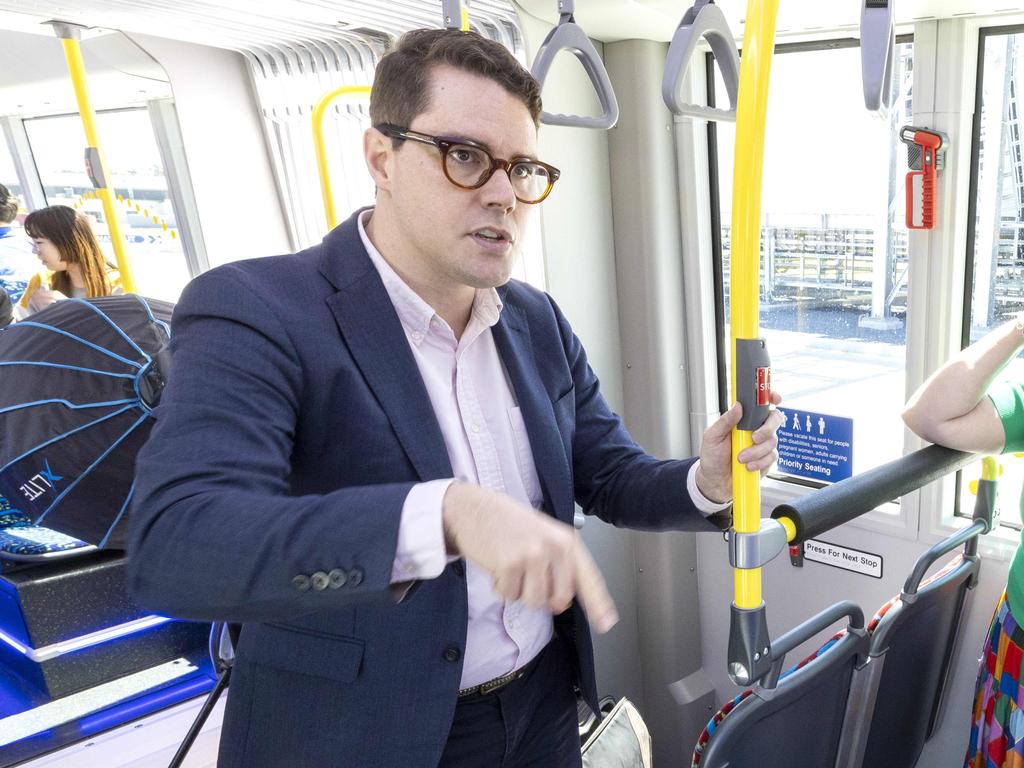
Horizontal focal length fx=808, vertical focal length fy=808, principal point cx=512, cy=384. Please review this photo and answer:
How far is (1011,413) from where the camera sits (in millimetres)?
2133

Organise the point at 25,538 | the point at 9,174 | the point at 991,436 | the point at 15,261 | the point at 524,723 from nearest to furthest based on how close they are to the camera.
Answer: the point at 524,723 → the point at 991,436 → the point at 25,538 → the point at 15,261 → the point at 9,174

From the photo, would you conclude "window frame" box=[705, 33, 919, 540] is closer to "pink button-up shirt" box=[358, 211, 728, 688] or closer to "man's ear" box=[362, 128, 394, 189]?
"pink button-up shirt" box=[358, 211, 728, 688]

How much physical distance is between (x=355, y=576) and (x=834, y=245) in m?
2.57

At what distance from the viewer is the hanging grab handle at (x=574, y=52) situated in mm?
1682

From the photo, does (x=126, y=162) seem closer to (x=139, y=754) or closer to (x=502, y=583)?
(x=139, y=754)

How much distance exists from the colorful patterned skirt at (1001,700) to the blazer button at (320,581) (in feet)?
5.94

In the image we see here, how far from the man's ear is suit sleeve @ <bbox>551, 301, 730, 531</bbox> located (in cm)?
50

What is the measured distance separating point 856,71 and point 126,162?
3110mm

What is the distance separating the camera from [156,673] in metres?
2.70

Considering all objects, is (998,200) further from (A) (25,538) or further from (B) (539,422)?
(A) (25,538)

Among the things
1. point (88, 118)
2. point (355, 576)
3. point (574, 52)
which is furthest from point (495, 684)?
point (88, 118)

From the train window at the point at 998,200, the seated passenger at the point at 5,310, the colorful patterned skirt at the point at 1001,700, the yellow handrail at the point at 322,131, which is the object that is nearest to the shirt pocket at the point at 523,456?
the colorful patterned skirt at the point at 1001,700

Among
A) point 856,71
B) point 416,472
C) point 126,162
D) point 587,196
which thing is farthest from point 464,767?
point 126,162

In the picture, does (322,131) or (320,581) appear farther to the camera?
(322,131)
